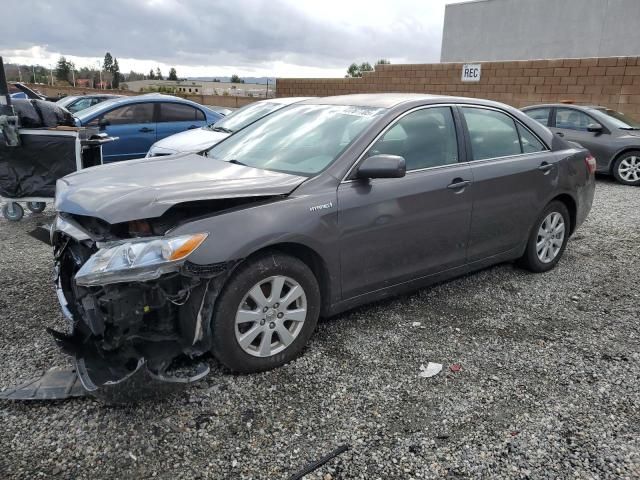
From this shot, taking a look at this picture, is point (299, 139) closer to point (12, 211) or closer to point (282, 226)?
point (282, 226)

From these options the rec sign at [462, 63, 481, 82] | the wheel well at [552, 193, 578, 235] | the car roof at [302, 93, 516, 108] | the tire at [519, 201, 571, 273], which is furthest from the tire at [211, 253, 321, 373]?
the rec sign at [462, 63, 481, 82]

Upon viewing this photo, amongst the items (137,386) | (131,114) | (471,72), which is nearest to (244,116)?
(131,114)

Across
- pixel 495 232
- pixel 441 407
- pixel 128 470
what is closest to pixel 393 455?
pixel 441 407

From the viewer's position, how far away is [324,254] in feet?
10.8

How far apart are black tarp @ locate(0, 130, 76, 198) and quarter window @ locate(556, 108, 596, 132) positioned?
30.5 feet

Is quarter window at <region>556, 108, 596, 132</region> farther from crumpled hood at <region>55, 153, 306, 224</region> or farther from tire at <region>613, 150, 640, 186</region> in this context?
crumpled hood at <region>55, 153, 306, 224</region>

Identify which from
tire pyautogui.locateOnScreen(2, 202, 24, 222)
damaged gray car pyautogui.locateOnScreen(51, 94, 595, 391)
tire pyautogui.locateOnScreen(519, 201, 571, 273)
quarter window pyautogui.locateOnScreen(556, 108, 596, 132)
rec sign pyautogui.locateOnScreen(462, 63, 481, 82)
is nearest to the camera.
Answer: damaged gray car pyautogui.locateOnScreen(51, 94, 595, 391)

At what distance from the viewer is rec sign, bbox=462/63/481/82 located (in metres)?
18.5

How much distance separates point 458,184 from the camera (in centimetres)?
398

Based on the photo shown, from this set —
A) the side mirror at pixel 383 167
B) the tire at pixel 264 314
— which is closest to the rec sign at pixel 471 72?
the side mirror at pixel 383 167

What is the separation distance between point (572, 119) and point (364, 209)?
29.9 ft

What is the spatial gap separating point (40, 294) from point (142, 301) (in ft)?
6.76

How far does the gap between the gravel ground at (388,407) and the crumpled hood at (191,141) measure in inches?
141

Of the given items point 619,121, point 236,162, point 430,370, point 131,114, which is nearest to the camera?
point 430,370
